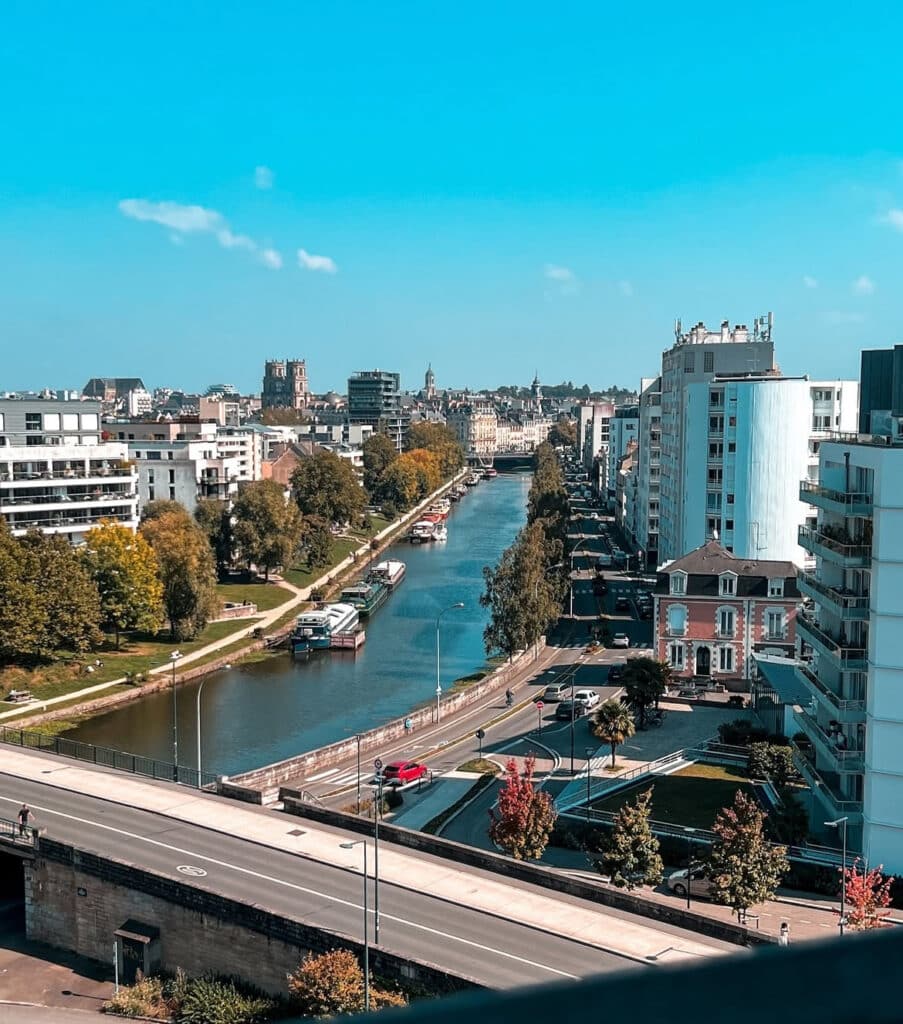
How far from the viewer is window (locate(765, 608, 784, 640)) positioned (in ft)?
122

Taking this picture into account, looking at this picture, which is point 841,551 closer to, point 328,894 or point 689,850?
point 689,850

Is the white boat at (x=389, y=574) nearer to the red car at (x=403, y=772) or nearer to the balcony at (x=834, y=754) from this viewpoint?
the red car at (x=403, y=772)

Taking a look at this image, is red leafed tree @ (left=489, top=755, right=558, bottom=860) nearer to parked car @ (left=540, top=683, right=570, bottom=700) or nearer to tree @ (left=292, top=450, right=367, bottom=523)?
parked car @ (left=540, top=683, right=570, bottom=700)

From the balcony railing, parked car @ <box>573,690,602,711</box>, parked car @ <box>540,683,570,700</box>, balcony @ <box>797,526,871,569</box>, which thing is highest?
balcony @ <box>797,526,871,569</box>

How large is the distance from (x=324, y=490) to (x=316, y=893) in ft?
179

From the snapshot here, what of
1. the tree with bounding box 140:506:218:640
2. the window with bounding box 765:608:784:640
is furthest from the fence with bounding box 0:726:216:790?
the window with bounding box 765:608:784:640

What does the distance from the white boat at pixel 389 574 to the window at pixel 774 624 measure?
26.1m

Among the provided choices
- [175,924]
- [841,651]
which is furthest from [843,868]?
[175,924]

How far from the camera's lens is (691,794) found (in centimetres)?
2634

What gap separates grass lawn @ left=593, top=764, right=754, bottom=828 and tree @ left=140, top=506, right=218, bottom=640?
2309 cm

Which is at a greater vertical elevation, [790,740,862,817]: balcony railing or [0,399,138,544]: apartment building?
[0,399,138,544]: apartment building

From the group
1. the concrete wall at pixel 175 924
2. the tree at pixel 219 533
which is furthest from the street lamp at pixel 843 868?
the tree at pixel 219 533

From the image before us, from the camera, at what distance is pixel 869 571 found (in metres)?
21.8

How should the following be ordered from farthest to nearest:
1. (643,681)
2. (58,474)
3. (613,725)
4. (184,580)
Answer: (58,474) → (184,580) → (643,681) → (613,725)
